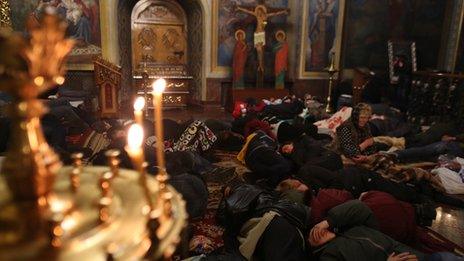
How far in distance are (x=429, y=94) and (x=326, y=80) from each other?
3255mm

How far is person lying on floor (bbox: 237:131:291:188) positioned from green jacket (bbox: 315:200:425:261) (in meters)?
1.60

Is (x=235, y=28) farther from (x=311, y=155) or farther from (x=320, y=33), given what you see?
(x=311, y=155)

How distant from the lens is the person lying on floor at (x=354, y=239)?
262cm

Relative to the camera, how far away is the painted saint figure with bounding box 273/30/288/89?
33.4 feet

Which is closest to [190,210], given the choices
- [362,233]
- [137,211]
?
[362,233]

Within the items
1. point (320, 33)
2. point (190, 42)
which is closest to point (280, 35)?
point (320, 33)

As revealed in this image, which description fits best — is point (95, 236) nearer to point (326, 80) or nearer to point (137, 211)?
point (137, 211)

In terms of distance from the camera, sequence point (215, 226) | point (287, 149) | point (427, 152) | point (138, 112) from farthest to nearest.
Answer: point (427, 152), point (287, 149), point (215, 226), point (138, 112)

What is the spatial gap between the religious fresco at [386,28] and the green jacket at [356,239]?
28.7ft

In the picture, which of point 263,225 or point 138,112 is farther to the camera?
point 263,225

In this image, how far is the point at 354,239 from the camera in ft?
8.96

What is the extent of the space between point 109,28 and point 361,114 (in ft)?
21.9

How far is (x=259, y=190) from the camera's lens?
10.9ft

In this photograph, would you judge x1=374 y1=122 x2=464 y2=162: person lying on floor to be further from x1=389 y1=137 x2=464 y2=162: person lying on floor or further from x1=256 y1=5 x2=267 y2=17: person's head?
x1=256 y1=5 x2=267 y2=17: person's head
